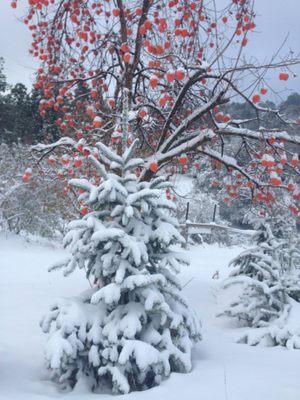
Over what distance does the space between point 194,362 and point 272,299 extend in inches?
72.0

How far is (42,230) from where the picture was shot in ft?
47.3

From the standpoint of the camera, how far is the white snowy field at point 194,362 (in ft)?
10.5

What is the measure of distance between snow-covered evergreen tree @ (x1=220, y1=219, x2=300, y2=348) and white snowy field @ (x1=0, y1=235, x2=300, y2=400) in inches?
8.8

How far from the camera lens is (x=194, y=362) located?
4.02 metres

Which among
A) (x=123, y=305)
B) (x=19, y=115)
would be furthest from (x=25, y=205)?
(x=123, y=305)

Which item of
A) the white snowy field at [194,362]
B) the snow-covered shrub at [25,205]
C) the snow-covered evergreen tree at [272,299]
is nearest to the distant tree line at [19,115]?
the snow-covered shrub at [25,205]

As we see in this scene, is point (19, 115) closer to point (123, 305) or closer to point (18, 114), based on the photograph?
point (18, 114)

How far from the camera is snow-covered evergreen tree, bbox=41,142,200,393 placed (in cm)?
339

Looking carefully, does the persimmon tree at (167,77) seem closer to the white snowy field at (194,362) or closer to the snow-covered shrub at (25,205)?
the white snowy field at (194,362)

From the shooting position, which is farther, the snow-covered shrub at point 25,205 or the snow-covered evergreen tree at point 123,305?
the snow-covered shrub at point 25,205

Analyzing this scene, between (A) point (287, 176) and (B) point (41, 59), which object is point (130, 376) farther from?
(B) point (41, 59)

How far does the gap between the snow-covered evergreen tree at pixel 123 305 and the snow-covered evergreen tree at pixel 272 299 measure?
4.57 feet

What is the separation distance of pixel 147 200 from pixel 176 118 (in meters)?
3.43

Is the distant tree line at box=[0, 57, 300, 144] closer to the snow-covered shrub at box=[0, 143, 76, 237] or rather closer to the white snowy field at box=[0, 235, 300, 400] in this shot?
the snow-covered shrub at box=[0, 143, 76, 237]
